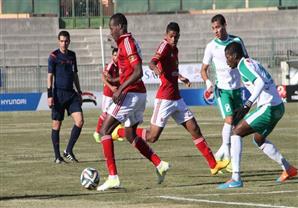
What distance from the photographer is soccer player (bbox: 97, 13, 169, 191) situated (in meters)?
14.1

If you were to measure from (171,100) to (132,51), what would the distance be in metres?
2.22

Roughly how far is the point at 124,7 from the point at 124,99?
4273 centimetres

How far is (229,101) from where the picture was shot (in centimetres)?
1688

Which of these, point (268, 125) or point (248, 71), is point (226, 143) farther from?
point (248, 71)

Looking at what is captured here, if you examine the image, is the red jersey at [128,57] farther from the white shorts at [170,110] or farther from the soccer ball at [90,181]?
the white shorts at [170,110]

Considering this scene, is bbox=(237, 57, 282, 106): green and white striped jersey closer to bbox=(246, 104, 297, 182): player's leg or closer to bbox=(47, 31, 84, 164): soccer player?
bbox=(246, 104, 297, 182): player's leg

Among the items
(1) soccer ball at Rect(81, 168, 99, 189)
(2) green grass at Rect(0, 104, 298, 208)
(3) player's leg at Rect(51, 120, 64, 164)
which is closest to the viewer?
(2) green grass at Rect(0, 104, 298, 208)

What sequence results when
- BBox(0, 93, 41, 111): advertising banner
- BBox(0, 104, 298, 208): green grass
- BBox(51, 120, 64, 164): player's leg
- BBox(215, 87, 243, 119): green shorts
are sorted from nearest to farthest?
BBox(0, 104, 298, 208): green grass < BBox(215, 87, 243, 119): green shorts < BBox(51, 120, 64, 164): player's leg < BBox(0, 93, 41, 111): advertising banner

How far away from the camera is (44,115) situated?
38.4 meters

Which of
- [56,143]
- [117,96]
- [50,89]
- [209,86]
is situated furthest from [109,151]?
[56,143]

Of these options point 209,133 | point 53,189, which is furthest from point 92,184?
point 209,133

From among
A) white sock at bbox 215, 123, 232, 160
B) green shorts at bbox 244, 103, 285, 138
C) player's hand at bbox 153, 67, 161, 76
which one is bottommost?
white sock at bbox 215, 123, 232, 160

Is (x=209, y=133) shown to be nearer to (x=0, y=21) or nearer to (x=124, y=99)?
(x=124, y=99)

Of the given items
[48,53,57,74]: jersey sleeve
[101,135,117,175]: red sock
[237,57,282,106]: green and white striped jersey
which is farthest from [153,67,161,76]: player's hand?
[48,53,57,74]: jersey sleeve
